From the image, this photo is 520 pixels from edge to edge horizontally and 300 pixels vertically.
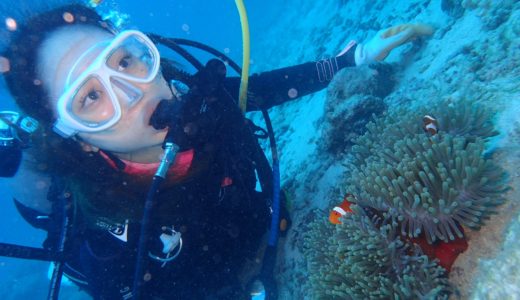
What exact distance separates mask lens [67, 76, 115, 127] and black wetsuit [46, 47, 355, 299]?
60cm

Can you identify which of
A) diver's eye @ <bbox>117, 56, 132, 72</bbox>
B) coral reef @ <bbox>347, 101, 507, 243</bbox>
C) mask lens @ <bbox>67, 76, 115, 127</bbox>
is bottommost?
coral reef @ <bbox>347, 101, 507, 243</bbox>

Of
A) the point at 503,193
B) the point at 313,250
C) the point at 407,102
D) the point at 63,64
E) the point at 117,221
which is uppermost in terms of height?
the point at 63,64

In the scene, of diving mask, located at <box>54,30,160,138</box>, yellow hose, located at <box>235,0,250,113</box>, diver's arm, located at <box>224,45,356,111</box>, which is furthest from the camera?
diver's arm, located at <box>224,45,356,111</box>

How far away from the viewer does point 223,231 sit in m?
3.33

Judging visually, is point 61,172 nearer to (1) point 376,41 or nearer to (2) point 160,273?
(2) point 160,273

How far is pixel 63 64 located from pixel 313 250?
2.53 meters

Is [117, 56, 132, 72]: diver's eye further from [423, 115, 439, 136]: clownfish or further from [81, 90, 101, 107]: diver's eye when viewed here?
[423, 115, 439, 136]: clownfish

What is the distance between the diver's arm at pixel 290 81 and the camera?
4.58 metres

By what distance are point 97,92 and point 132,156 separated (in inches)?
23.9

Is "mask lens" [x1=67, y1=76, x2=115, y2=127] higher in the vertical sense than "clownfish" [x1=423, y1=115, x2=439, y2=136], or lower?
higher

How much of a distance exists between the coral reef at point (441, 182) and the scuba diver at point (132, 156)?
1.44m

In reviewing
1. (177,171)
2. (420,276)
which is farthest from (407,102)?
(177,171)

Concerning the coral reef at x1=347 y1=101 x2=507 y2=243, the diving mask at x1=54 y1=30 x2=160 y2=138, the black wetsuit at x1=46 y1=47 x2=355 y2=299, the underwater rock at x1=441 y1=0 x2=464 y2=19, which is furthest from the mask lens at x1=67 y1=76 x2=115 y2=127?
the underwater rock at x1=441 y1=0 x2=464 y2=19

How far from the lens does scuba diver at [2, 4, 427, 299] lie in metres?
2.58
